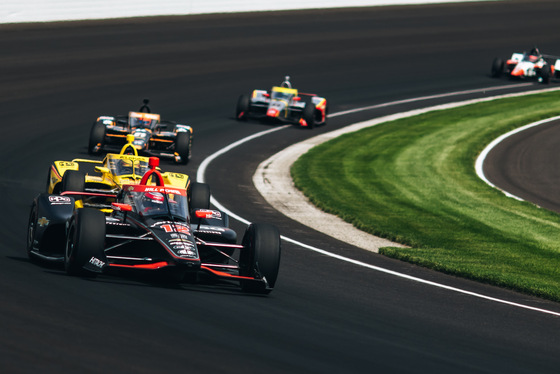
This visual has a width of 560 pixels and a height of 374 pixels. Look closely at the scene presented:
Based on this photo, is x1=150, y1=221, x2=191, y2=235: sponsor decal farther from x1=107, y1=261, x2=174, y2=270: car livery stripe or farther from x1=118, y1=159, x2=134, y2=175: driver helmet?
x1=118, y1=159, x2=134, y2=175: driver helmet

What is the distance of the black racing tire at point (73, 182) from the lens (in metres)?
17.4

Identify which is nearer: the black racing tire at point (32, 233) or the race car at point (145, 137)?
the black racing tire at point (32, 233)

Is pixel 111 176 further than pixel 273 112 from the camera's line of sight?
No

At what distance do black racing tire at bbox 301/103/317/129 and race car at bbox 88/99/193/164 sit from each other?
7.72 m

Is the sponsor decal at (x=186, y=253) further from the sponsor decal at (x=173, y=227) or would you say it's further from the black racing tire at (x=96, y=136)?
the black racing tire at (x=96, y=136)

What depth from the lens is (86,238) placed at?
1325cm

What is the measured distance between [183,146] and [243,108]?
8.43 meters

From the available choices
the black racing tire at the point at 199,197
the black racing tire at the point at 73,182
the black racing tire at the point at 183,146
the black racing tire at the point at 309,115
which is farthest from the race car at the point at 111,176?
the black racing tire at the point at 309,115

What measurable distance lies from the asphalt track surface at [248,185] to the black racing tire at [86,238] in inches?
11.9

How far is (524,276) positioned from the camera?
16.8 meters

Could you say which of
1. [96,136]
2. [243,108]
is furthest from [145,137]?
[243,108]

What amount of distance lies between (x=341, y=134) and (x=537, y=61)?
17.1 m

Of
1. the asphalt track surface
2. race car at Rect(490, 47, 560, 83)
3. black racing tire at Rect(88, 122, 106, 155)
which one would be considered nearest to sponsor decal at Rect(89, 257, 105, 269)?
the asphalt track surface

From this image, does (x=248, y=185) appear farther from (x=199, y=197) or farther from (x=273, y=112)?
(x=273, y=112)
